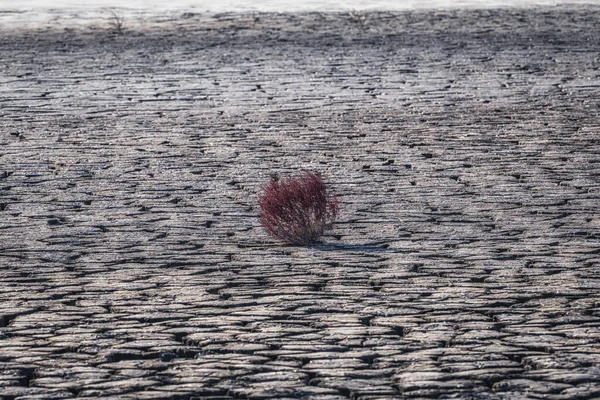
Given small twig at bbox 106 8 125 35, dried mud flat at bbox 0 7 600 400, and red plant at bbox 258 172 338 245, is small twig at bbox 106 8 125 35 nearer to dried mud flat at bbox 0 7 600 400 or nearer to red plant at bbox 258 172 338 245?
dried mud flat at bbox 0 7 600 400

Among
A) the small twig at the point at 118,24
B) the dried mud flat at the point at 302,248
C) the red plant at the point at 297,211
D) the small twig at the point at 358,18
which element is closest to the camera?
the dried mud flat at the point at 302,248

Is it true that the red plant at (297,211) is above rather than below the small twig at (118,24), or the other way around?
below

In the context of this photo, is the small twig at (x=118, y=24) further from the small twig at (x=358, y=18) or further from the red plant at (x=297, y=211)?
the red plant at (x=297, y=211)

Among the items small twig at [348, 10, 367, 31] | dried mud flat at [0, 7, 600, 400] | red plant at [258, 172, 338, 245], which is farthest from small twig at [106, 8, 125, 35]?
red plant at [258, 172, 338, 245]

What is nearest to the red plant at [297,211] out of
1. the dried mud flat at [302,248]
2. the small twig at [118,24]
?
the dried mud flat at [302,248]

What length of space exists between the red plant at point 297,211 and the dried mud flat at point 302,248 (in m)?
0.13

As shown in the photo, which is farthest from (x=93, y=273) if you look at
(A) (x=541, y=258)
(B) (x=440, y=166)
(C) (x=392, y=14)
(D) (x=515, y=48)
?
(C) (x=392, y=14)

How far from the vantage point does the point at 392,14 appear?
2486cm

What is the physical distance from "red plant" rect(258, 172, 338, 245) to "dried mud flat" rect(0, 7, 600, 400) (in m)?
0.13

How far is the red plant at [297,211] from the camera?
809 centimetres

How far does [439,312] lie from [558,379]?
1.17 meters

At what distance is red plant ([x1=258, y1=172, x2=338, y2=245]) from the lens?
8.09 meters

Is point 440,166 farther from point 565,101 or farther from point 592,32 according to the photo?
point 592,32

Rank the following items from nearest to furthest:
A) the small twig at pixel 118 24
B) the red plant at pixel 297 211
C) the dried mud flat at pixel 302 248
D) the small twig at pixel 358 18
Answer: the dried mud flat at pixel 302 248 → the red plant at pixel 297 211 → the small twig at pixel 118 24 → the small twig at pixel 358 18
